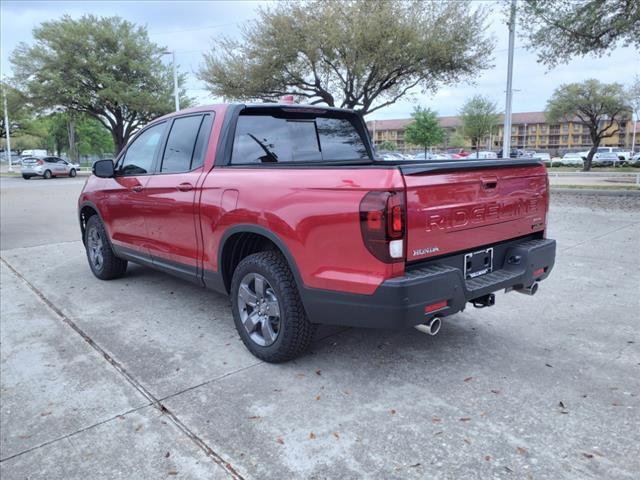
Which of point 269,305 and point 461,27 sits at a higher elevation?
point 461,27

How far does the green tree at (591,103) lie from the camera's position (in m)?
42.7

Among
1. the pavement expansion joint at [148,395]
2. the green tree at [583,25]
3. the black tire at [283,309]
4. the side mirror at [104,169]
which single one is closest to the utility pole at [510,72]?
the green tree at [583,25]

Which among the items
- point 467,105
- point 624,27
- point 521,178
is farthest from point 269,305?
point 467,105

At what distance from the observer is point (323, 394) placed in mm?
3137

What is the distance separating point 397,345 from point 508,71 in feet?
54.5

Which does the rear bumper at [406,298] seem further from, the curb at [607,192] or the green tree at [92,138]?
the green tree at [92,138]

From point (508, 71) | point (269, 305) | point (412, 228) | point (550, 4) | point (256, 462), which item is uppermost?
point (550, 4)

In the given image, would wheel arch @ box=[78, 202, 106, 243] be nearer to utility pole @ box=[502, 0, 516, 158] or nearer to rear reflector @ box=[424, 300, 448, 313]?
rear reflector @ box=[424, 300, 448, 313]

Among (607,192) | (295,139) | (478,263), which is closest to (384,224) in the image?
(478,263)

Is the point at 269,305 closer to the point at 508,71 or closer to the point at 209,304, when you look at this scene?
the point at 209,304

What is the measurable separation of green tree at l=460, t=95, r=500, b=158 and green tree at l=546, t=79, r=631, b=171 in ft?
33.3

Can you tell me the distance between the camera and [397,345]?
3875mm

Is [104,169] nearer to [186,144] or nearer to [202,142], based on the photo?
[186,144]

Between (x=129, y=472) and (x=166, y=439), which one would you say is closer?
(x=129, y=472)
